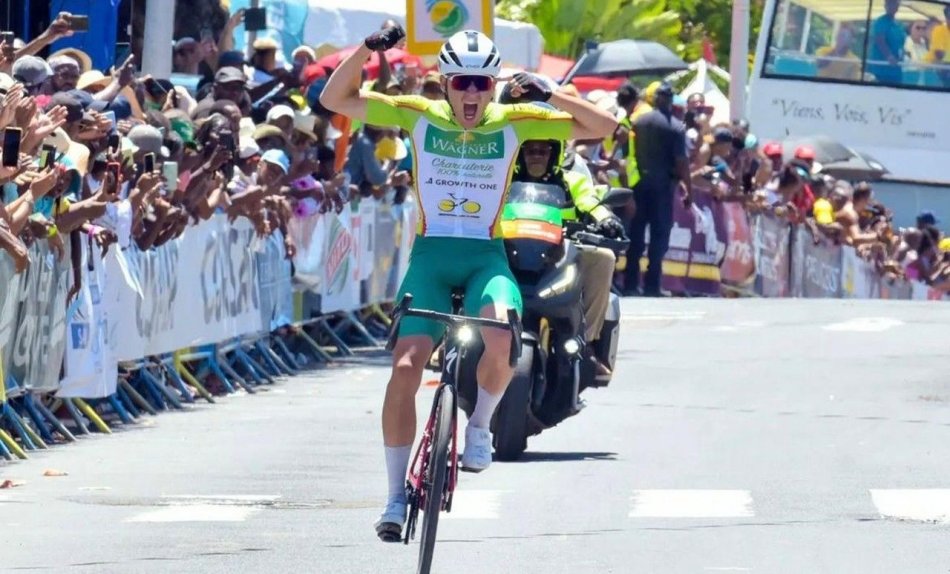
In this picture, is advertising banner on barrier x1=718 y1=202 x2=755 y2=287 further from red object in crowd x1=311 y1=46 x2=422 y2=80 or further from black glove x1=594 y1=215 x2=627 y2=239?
black glove x1=594 y1=215 x2=627 y2=239

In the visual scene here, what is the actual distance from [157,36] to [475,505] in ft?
31.4

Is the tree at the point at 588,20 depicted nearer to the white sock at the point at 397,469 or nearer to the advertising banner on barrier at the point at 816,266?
the advertising banner on barrier at the point at 816,266

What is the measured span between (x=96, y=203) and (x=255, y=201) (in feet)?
13.8

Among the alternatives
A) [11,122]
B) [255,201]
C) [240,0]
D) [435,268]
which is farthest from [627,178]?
[435,268]

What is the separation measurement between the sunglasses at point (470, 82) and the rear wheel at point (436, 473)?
4.36ft

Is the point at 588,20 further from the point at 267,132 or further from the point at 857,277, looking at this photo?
the point at 267,132

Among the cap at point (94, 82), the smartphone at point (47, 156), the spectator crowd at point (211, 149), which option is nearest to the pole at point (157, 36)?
the spectator crowd at point (211, 149)

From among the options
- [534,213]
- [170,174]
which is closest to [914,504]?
[534,213]

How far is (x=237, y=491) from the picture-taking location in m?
11.9

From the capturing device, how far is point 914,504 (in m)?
11.5

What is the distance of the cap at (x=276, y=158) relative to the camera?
1892cm

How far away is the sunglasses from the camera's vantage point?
384 inches

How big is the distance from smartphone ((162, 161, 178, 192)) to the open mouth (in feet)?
21.4

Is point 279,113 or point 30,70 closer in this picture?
point 30,70
